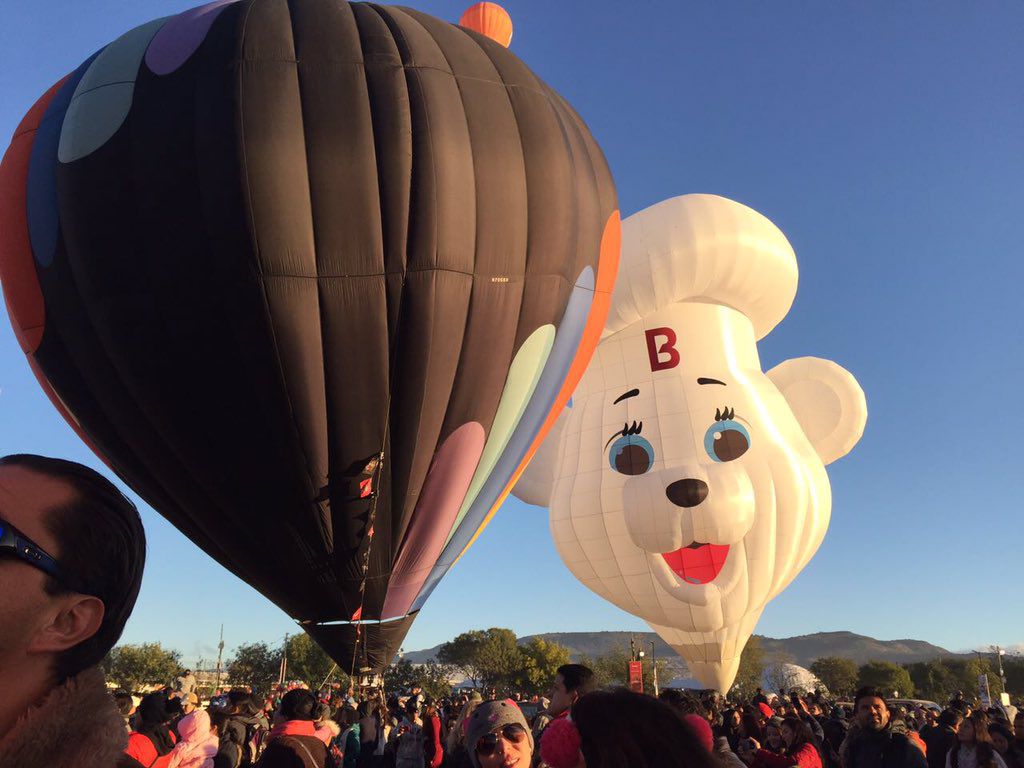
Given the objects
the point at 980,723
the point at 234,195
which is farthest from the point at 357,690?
the point at 980,723

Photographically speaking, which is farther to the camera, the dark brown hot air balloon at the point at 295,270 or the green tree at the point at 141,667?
the green tree at the point at 141,667

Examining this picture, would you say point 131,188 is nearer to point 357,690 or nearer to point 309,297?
point 309,297

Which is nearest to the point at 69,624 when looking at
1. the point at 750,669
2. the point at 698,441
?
the point at 698,441

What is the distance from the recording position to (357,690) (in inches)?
364

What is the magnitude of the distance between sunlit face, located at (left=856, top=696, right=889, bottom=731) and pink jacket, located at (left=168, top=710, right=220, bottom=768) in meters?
3.07

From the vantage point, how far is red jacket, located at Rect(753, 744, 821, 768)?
362 centimetres

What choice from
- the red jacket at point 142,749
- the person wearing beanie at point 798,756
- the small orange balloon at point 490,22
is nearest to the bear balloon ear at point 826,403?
the small orange balloon at point 490,22

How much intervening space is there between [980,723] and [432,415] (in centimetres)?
399

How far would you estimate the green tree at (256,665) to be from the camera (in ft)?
173

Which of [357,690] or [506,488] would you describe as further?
[357,690]

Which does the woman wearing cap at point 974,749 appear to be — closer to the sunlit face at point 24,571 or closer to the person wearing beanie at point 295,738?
the person wearing beanie at point 295,738

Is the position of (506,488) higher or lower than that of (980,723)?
higher

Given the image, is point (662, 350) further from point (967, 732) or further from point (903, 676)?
point (903, 676)

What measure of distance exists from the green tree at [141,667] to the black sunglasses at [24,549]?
48768mm
